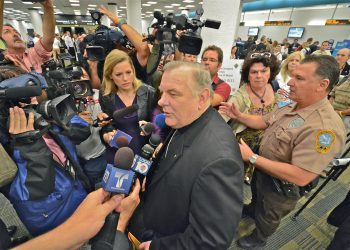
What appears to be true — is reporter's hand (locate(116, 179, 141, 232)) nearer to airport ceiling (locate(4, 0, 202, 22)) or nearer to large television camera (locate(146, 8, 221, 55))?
large television camera (locate(146, 8, 221, 55))

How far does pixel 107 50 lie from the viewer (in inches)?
85.6

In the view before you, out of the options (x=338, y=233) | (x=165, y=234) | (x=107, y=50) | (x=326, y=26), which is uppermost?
(x=326, y=26)

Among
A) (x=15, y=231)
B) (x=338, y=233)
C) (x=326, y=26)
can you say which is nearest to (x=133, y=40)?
(x=15, y=231)

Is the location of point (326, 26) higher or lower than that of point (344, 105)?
higher

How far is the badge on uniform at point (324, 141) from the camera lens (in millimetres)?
1152

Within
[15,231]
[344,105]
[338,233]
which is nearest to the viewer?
[338,233]

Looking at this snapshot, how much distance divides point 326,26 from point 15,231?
51.9 feet

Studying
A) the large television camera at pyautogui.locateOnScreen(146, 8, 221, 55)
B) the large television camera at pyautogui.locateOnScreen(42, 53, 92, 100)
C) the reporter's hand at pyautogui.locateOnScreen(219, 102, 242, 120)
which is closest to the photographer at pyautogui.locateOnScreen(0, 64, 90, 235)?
the large television camera at pyautogui.locateOnScreen(42, 53, 92, 100)

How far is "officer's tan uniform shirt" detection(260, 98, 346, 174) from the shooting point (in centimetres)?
116

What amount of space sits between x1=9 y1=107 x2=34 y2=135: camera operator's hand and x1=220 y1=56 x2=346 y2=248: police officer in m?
1.27

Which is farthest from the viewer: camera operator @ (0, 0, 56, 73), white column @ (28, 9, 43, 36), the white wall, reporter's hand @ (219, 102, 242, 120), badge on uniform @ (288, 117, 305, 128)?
white column @ (28, 9, 43, 36)

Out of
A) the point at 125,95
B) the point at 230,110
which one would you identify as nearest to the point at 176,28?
the point at 125,95

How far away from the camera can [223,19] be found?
113 inches

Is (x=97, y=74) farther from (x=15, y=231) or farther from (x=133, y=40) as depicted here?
(x=15, y=231)
